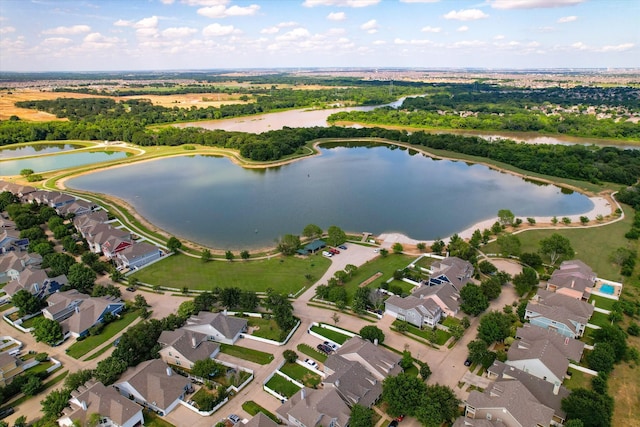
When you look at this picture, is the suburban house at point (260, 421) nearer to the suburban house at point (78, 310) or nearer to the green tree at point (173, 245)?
the suburban house at point (78, 310)

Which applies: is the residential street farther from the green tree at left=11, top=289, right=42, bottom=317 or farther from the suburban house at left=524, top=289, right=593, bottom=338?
the suburban house at left=524, top=289, right=593, bottom=338

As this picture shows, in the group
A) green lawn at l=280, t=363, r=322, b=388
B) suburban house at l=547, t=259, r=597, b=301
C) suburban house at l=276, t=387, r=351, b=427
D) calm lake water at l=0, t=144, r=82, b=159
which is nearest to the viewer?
suburban house at l=276, t=387, r=351, b=427

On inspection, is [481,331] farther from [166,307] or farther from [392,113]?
[392,113]

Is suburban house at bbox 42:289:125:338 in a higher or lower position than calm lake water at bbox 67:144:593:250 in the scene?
lower

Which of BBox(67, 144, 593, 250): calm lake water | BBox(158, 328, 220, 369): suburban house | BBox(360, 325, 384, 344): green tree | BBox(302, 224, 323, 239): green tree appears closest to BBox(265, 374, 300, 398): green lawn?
Result: BBox(158, 328, 220, 369): suburban house

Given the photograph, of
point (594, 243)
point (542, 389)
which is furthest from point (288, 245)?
point (594, 243)

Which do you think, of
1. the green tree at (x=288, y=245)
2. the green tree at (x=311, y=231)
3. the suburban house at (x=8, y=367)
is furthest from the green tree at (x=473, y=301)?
the suburban house at (x=8, y=367)

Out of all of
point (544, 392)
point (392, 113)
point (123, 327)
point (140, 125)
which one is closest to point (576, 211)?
point (544, 392)
